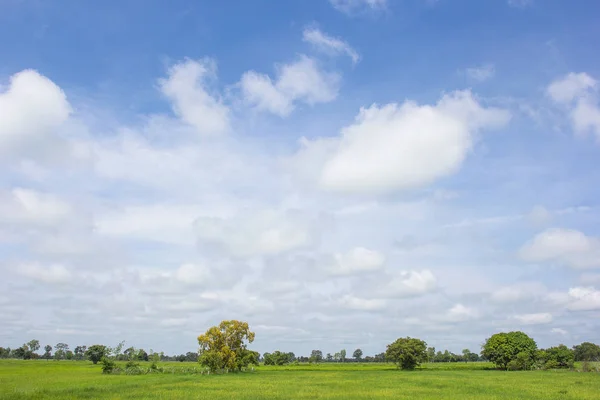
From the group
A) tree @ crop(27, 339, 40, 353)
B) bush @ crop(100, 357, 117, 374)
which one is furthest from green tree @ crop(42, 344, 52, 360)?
bush @ crop(100, 357, 117, 374)

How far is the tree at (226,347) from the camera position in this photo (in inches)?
2544

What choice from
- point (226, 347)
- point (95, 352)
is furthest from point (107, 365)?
point (95, 352)

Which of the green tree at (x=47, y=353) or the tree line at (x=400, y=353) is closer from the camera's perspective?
the tree line at (x=400, y=353)

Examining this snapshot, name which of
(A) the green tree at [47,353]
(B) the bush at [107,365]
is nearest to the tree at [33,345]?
(A) the green tree at [47,353]

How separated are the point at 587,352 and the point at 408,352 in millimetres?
81233

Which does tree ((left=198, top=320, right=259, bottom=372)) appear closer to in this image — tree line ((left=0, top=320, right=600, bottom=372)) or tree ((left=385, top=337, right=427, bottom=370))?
tree line ((left=0, top=320, right=600, bottom=372))

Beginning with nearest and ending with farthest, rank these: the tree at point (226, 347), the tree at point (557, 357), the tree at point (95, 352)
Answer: the tree at point (226, 347) < the tree at point (557, 357) < the tree at point (95, 352)

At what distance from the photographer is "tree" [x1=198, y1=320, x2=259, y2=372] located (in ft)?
212

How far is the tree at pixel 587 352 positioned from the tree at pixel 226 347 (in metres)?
105

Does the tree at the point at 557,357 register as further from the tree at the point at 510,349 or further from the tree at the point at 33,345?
the tree at the point at 33,345

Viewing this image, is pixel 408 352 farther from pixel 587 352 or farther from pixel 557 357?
pixel 587 352

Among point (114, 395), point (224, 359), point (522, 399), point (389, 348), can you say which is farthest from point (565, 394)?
point (389, 348)

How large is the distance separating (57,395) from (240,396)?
12.5 metres

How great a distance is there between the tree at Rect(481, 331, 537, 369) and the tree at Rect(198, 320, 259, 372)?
48.3m
